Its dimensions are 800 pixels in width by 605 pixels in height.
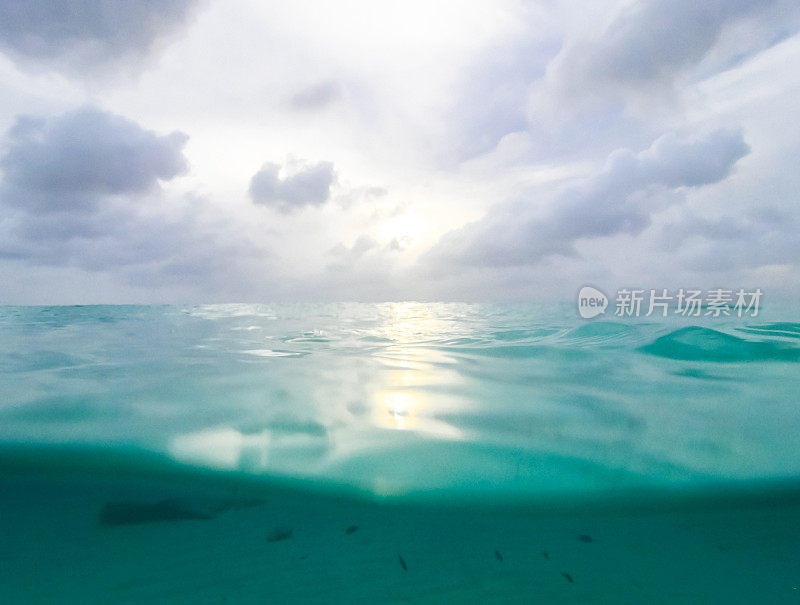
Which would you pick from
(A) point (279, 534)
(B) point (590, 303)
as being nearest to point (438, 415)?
(A) point (279, 534)

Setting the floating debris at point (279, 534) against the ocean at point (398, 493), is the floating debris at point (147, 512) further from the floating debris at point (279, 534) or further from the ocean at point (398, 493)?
the floating debris at point (279, 534)

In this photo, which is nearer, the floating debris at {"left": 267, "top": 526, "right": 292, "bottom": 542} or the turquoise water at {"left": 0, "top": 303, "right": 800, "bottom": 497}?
the floating debris at {"left": 267, "top": 526, "right": 292, "bottom": 542}

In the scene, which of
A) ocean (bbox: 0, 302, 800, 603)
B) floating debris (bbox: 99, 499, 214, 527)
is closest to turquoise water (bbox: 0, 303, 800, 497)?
ocean (bbox: 0, 302, 800, 603)

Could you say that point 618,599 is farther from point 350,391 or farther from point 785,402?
point 785,402

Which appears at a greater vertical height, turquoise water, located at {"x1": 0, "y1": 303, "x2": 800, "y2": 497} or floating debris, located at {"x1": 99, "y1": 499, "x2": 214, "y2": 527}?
turquoise water, located at {"x1": 0, "y1": 303, "x2": 800, "y2": 497}

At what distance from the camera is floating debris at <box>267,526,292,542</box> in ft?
9.46

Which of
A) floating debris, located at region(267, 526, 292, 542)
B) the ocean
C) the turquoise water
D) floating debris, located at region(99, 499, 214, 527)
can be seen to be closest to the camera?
the ocean

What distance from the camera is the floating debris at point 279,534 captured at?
2.88 metres

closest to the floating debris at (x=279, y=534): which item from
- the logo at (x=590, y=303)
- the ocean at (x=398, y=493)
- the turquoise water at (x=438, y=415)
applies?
the ocean at (x=398, y=493)

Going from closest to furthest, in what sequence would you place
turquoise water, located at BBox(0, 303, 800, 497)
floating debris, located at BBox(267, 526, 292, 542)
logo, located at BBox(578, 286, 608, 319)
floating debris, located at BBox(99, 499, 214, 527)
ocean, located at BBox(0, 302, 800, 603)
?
ocean, located at BBox(0, 302, 800, 603), floating debris, located at BBox(267, 526, 292, 542), floating debris, located at BBox(99, 499, 214, 527), turquoise water, located at BBox(0, 303, 800, 497), logo, located at BBox(578, 286, 608, 319)

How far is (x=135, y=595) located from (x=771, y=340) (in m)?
11.9

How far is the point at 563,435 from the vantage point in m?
3.95

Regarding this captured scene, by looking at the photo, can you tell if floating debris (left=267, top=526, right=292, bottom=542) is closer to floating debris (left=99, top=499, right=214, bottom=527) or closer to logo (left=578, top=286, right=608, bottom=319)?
floating debris (left=99, top=499, right=214, bottom=527)

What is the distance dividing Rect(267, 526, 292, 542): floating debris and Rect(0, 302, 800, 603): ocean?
3 centimetres
